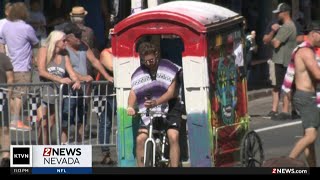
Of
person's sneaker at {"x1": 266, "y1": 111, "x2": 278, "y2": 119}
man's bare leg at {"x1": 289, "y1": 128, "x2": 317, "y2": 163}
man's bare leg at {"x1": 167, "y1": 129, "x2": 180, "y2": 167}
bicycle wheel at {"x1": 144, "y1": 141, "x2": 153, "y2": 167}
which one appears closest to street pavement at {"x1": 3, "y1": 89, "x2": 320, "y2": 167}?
person's sneaker at {"x1": 266, "y1": 111, "x2": 278, "y2": 119}

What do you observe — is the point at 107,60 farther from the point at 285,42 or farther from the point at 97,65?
the point at 285,42

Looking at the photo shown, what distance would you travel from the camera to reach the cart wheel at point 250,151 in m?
12.9

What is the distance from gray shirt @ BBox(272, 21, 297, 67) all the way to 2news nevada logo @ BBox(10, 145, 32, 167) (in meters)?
7.73

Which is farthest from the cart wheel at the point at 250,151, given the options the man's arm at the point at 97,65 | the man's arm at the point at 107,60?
the man's arm at the point at 107,60

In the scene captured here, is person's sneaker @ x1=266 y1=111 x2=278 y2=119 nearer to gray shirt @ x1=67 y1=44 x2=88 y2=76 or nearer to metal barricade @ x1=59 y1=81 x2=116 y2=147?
gray shirt @ x1=67 y1=44 x2=88 y2=76

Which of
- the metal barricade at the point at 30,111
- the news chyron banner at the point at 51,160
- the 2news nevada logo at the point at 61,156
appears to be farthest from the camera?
the metal barricade at the point at 30,111

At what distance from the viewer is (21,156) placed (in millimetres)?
12508

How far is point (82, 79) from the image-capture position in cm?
1459

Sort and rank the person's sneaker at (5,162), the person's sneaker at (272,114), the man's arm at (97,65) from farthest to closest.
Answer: the person's sneaker at (272,114)
the man's arm at (97,65)
the person's sneaker at (5,162)

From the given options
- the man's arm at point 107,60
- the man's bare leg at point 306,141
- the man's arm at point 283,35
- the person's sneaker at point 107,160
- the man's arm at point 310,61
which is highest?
the man's arm at point 283,35

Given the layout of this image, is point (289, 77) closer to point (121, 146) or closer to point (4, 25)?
point (121, 146)

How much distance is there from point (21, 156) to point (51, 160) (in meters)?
0.40

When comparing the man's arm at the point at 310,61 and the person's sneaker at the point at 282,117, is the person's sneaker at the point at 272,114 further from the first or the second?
the man's arm at the point at 310,61
